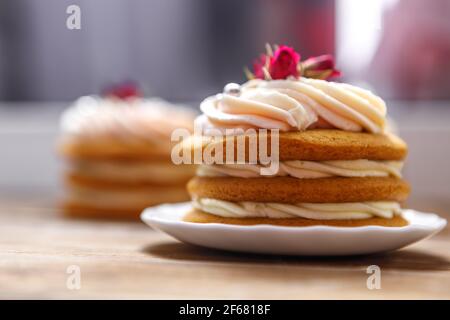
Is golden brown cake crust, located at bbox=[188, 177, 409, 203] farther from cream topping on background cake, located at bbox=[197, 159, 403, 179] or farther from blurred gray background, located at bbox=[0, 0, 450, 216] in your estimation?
blurred gray background, located at bbox=[0, 0, 450, 216]

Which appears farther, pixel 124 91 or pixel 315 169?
pixel 124 91

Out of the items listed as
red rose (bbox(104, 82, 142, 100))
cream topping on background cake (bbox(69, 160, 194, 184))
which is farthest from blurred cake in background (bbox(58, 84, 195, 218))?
red rose (bbox(104, 82, 142, 100))

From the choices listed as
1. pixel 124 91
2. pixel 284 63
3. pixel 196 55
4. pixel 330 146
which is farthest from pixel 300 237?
pixel 196 55

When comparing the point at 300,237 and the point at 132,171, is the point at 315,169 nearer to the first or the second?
the point at 300,237

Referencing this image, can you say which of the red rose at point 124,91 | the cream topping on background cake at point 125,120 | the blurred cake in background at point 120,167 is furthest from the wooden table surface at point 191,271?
the red rose at point 124,91

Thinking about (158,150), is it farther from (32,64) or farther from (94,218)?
(32,64)

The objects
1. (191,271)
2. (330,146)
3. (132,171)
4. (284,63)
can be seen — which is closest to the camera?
(191,271)
